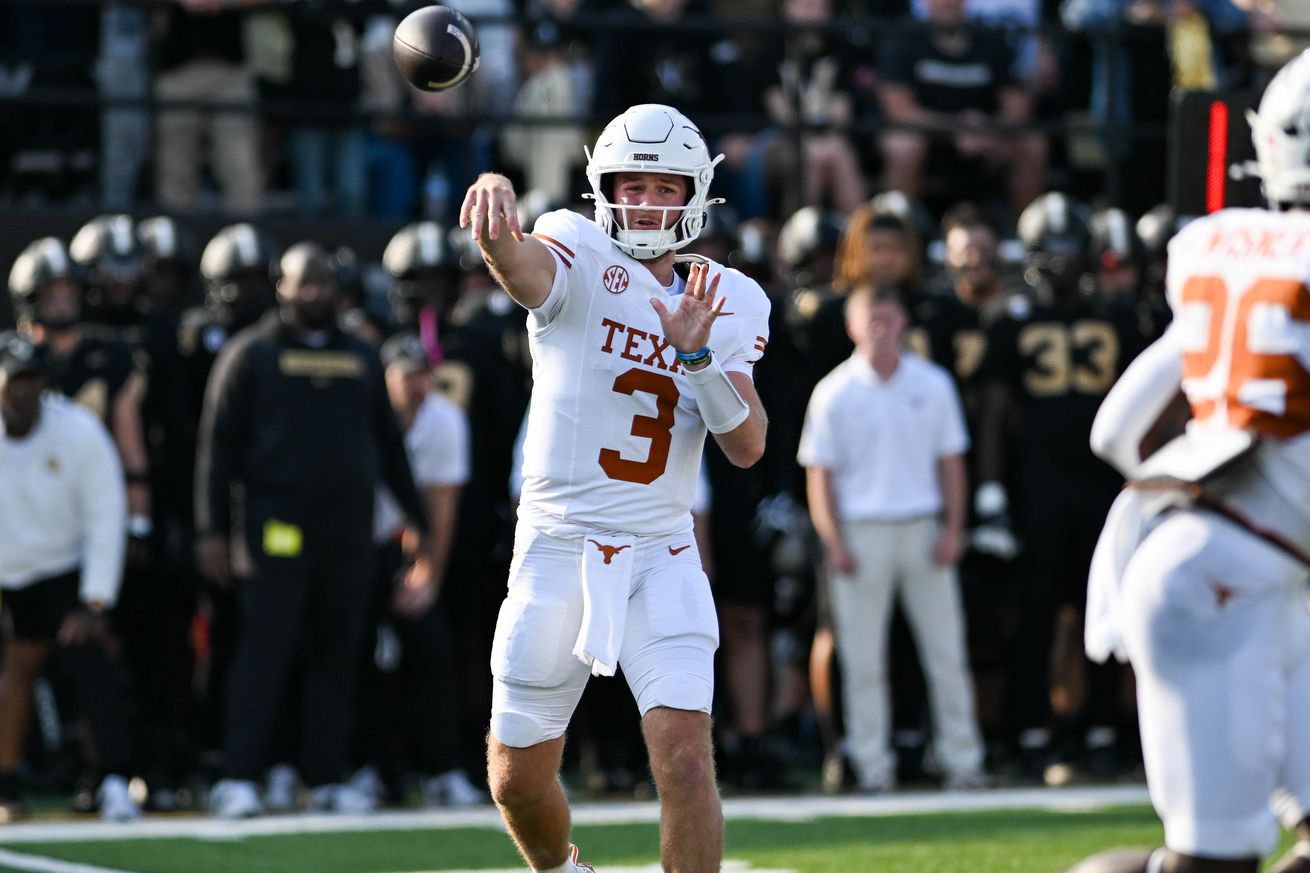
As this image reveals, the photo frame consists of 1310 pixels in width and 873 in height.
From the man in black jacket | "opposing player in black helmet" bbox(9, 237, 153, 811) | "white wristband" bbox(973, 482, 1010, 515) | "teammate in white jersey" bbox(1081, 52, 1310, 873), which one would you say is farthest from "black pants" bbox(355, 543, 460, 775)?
"teammate in white jersey" bbox(1081, 52, 1310, 873)

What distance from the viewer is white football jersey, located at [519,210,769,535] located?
6000 mm

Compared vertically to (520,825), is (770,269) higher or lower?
higher

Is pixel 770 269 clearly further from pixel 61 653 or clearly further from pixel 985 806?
pixel 61 653

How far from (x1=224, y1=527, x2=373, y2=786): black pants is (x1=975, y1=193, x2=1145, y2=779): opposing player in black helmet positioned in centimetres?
299

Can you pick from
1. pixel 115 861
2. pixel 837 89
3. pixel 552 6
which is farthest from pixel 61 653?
pixel 837 89

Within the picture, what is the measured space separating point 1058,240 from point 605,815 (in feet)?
11.6

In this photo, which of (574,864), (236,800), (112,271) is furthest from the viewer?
(112,271)

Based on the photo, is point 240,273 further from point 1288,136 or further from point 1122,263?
point 1288,136

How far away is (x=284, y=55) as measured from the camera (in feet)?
41.3

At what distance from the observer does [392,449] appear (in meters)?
9.73

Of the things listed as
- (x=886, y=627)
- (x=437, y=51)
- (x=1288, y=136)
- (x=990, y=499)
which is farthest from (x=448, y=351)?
(x=1288, y=136)

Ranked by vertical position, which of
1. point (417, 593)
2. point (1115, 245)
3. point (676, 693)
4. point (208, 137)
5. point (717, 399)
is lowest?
point (417, 593)

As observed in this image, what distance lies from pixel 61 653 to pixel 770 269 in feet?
12.5

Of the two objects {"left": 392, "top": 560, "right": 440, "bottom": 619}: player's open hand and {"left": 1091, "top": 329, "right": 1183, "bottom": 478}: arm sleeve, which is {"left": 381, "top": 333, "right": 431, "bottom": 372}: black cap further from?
{"left": 1091, "top": 329, "right": 1183, "bottom": 478}: arm sleeve
